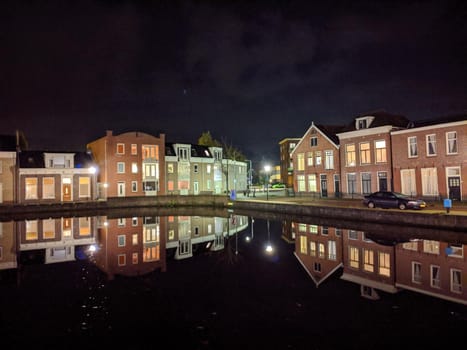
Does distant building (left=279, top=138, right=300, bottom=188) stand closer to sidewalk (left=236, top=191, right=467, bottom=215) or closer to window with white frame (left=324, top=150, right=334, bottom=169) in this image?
window with white frame (left=324, top=150, right=334, bottom=169)

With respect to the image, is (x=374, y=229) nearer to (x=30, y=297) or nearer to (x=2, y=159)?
(x=30, y=297)

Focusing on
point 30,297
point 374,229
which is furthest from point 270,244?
point 30,297

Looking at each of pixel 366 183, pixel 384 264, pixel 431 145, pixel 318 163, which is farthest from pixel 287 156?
pixel 384 264

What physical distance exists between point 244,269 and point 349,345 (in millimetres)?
7147

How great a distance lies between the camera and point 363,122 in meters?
38.7

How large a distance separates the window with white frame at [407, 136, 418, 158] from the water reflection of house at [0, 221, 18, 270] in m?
34.3

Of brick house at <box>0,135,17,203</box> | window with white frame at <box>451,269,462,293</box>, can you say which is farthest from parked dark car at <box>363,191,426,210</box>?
brick house at <box>0,135,17,203</box>

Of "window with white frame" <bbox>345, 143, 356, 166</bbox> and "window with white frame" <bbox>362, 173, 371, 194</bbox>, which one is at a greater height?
"window with white frame" <bbox>345, 143, 356, 166</bbox>

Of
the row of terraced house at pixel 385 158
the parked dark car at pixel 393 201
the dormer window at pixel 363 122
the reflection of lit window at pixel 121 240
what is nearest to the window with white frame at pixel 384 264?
the parked dark car at pixel 393 201

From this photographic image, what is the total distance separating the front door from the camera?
30.0 metres

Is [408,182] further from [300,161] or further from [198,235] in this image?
[198,235]

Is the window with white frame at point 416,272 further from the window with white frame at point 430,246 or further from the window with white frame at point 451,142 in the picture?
the window with white frame at point 451,142

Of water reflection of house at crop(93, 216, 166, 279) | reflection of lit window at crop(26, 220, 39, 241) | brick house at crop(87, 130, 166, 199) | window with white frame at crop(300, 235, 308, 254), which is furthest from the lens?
brick house at crop(87, 130, 166, 199)

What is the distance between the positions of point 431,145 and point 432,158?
129 cm
